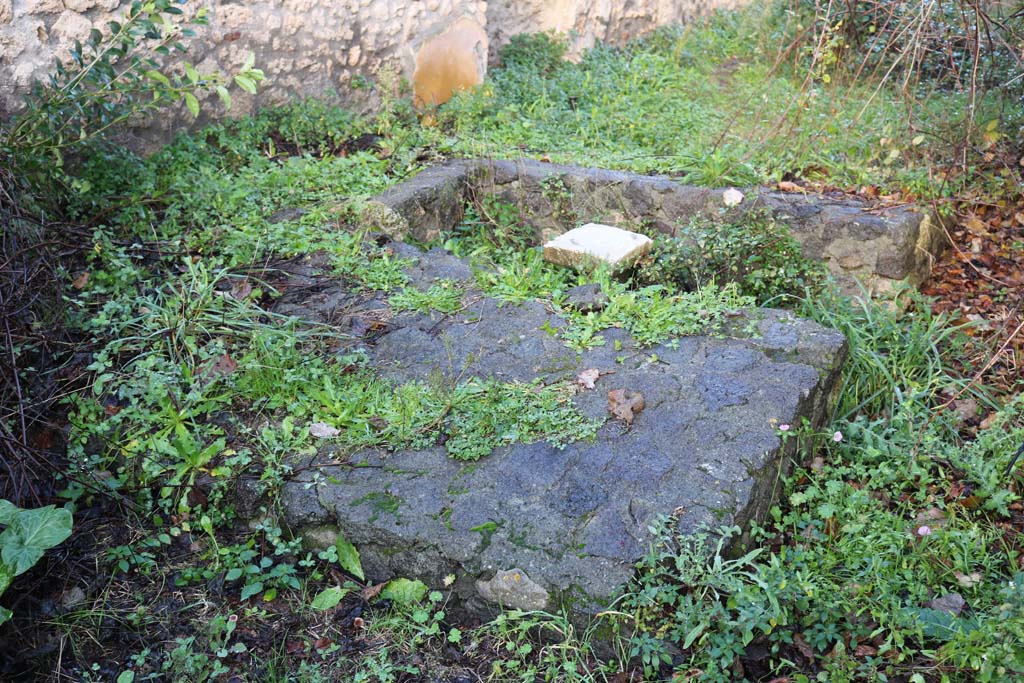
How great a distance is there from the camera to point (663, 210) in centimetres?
527

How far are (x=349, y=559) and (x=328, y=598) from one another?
154 mm

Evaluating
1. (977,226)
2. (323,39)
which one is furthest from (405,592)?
(323,39)

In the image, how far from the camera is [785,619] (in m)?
2.57

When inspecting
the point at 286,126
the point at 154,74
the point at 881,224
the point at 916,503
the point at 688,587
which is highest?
the point at 154,74

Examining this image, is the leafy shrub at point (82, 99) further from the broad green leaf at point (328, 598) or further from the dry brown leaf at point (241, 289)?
the broad green leaf at point (328, 598)

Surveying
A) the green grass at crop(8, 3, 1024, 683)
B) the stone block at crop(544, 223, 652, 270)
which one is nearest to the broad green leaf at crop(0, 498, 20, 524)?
the green grass at crop(8, 3, 1024, 683)

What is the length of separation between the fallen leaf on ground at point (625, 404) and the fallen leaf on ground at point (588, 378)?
12 centimetres

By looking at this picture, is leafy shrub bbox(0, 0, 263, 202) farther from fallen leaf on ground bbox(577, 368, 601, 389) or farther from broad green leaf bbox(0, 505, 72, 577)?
fallen leaf on ground bbox(577, 368, 601, 389)

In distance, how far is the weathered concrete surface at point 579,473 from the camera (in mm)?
2752

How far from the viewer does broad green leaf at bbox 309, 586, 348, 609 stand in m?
2.88

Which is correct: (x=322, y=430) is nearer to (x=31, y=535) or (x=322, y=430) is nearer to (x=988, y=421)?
(x=31, y=535)

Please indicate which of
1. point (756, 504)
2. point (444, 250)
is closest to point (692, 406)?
point (756, 504)

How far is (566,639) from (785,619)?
0.69m

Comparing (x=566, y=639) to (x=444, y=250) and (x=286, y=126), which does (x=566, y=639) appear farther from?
(x=286, y=126)
